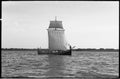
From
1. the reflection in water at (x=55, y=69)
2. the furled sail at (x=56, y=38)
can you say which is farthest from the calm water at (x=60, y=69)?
the furled sail at (x=56, y=38)

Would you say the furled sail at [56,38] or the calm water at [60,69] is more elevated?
the furled sail at [56,38]

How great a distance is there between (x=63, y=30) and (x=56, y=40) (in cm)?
333

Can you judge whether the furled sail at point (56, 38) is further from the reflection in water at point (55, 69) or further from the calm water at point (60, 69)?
the reflection in water at point (55, 69)

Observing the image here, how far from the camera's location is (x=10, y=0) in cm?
253

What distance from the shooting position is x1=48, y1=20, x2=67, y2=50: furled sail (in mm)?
29141

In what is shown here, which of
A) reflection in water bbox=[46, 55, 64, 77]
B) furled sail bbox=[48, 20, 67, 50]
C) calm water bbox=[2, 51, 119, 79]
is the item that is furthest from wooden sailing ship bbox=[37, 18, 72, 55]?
reflection in water bbox=[46, 55, 64, 77]

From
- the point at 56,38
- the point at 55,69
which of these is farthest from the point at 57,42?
the point at 55,69

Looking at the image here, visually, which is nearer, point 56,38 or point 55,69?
point 55,69

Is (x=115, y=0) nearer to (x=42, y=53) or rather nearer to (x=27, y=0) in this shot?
(x=27, y=0)

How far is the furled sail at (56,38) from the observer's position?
29141mm

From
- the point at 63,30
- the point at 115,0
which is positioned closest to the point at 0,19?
the point at 115,0

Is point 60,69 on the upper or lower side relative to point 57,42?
lower

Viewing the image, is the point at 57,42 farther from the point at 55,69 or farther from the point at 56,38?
the point at 55,69

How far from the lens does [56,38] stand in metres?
29.4
